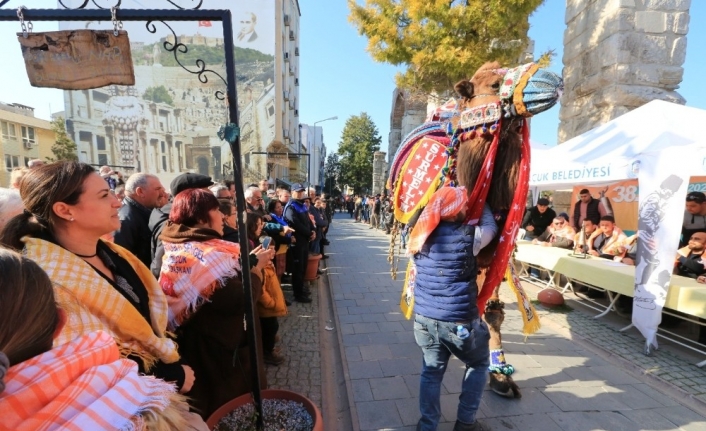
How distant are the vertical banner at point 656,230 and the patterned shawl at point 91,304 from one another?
14.5 feet

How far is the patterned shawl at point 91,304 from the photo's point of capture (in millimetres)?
1218

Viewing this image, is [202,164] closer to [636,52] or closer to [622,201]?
[622,201]

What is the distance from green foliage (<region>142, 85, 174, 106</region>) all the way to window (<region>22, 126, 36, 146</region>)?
9.68 metres

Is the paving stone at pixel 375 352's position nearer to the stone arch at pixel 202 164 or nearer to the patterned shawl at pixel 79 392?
the patterned shawl at pixel 79 392

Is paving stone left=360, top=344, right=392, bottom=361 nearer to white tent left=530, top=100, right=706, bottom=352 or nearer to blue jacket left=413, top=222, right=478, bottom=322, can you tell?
blue jacket left=413, top=222, right=478, bottom=322

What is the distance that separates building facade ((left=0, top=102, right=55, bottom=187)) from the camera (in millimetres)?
24406

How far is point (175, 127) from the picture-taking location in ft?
88.3

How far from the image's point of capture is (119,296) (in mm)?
1362

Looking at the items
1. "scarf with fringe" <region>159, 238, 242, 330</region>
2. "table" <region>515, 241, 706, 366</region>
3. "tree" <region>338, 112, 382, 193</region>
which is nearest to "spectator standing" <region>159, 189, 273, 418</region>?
"scarf with fringe" <region>159, 238, 242, 330</region>

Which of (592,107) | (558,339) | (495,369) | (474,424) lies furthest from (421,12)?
(474,424)

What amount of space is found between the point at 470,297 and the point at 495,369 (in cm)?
123

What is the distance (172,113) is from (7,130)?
11.5 metres

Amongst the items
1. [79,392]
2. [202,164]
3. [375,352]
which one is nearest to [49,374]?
[79,392]

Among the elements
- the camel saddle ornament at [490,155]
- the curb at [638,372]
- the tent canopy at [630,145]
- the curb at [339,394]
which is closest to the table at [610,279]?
the curb at [638,372]
